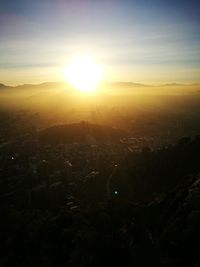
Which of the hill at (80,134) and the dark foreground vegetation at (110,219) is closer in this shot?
the dark foreground vegetation at (110,219)

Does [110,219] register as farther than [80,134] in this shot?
No

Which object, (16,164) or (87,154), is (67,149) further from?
(16,164)

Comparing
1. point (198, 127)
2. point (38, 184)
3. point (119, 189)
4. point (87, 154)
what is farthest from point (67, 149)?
point (198, 127)

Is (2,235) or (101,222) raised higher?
(101,222)

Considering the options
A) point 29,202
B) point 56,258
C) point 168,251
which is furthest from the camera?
point 29,202

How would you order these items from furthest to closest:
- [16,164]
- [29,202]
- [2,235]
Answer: [16,164] → [29,202] → [2,235]

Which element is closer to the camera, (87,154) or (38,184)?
(38,184)

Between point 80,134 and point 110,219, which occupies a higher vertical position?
point 110,219

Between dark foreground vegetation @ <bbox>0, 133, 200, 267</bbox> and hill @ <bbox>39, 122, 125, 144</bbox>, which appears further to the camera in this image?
hill @ <bbox>39, 122, 125, 144</bbox>
